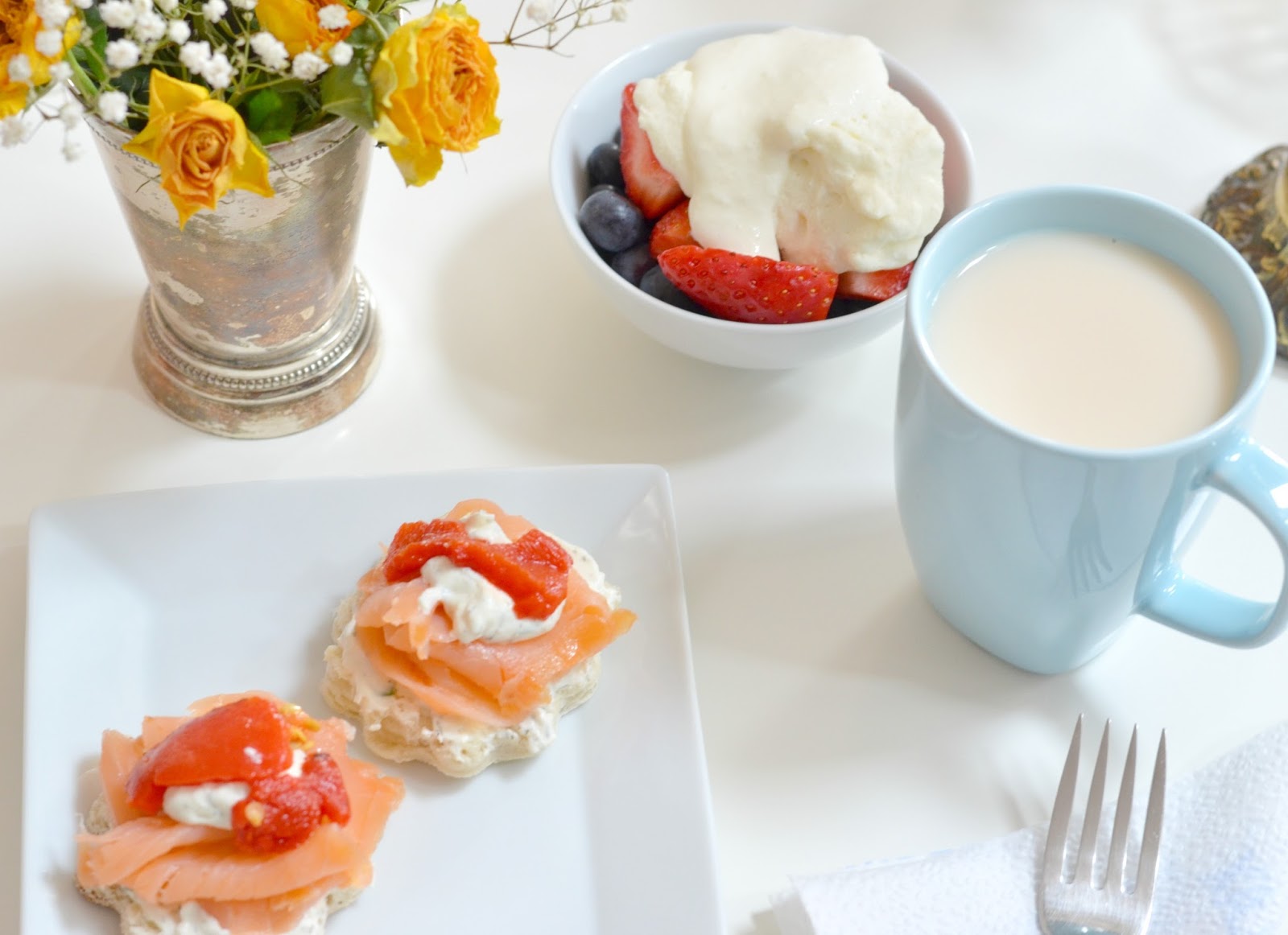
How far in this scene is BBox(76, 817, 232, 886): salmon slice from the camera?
953 mm

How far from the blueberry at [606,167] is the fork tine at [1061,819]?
681 millimetres

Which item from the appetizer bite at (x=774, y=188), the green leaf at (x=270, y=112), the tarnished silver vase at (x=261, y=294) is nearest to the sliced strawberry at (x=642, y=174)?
the appetizer bite at (x=774, y=188)

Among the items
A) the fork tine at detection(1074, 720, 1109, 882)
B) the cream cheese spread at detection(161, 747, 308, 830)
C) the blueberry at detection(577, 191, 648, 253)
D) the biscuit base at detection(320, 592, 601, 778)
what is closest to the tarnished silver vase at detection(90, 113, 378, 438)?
the blueberry at detection(577, 191, 648, 253)

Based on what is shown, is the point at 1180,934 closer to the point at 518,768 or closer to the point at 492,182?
the point at 518,768

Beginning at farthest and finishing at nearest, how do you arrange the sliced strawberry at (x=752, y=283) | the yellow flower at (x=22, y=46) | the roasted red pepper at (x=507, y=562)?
the sliced strawberry at (x=752, y=283) < the roasted red pepper at (x=507, y=562) < the yellow flower at (x=22, y=46)

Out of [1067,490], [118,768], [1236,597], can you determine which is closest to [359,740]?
[118,768]

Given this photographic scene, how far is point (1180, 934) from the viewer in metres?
1.01

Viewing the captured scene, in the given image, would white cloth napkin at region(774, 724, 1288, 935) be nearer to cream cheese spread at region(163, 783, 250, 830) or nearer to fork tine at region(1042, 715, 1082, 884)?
fork tine at region(1042, 715, 1082, 884)

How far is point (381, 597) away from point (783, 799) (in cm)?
38

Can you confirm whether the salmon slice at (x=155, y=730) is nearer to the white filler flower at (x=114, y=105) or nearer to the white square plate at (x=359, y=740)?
the white square plate at (x=359, y=740)

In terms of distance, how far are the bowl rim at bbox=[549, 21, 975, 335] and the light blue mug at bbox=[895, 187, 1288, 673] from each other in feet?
0.46

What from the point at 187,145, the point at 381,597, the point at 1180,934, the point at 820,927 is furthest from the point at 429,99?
the point at 1180,934

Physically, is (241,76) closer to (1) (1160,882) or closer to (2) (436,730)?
(2) (436,730)

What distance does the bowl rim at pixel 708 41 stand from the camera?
1239mm
